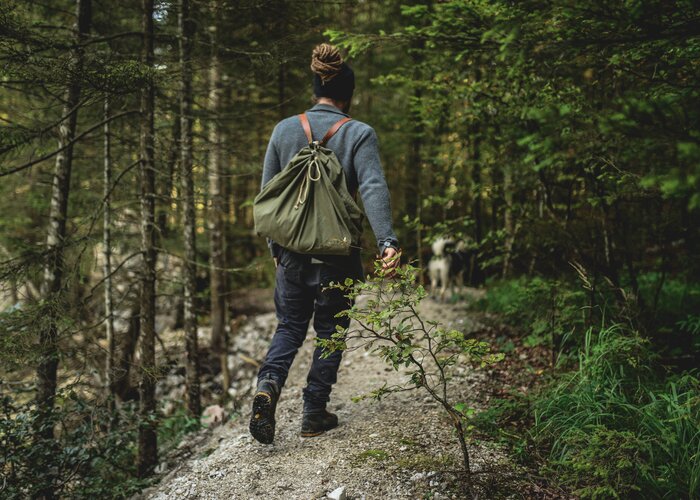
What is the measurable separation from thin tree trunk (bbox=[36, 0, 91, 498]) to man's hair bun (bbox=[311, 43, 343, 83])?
2070 mm

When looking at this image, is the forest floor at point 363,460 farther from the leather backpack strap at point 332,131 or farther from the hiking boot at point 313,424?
the leather backpack strap at point 332,131

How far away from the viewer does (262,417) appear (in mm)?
3041

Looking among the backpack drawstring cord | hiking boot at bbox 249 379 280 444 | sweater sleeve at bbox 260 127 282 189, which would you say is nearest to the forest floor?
hiking boot at bbox 249 379 280 444

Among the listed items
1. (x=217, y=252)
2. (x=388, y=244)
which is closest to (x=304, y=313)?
(x=388, y=244)

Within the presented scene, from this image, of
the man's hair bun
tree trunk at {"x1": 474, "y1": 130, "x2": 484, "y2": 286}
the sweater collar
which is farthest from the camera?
tree trunk at {"x1": 474, "y1": 130, "x2": 484, "y2": 286}

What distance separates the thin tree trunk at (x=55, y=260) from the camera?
384 cm

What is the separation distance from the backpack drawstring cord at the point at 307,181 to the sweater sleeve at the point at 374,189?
1.01 feet

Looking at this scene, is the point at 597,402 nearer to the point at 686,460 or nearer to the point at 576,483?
the point at 686,460

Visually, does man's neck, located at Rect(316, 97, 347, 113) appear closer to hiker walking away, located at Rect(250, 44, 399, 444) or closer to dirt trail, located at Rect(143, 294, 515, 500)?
hiker walking away, located at Rect(250, 44, 399, 444)

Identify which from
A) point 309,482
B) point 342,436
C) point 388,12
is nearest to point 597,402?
point 342,436

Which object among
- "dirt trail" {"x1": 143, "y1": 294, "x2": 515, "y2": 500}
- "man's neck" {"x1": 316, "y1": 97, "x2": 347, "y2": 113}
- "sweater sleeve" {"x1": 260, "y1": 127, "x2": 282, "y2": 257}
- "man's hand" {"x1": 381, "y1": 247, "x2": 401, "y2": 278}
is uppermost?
"man's neck" {"x1": 316, "y1": 97, "x2": 347, "y2": 113}

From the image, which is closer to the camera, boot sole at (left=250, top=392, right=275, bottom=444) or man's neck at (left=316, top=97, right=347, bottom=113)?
boot sole at (left=250, top=392, right=275, bottom=444)

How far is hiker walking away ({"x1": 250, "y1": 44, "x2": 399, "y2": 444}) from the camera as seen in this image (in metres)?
Answer: 3.06

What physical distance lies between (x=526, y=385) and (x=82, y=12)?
5.77m
